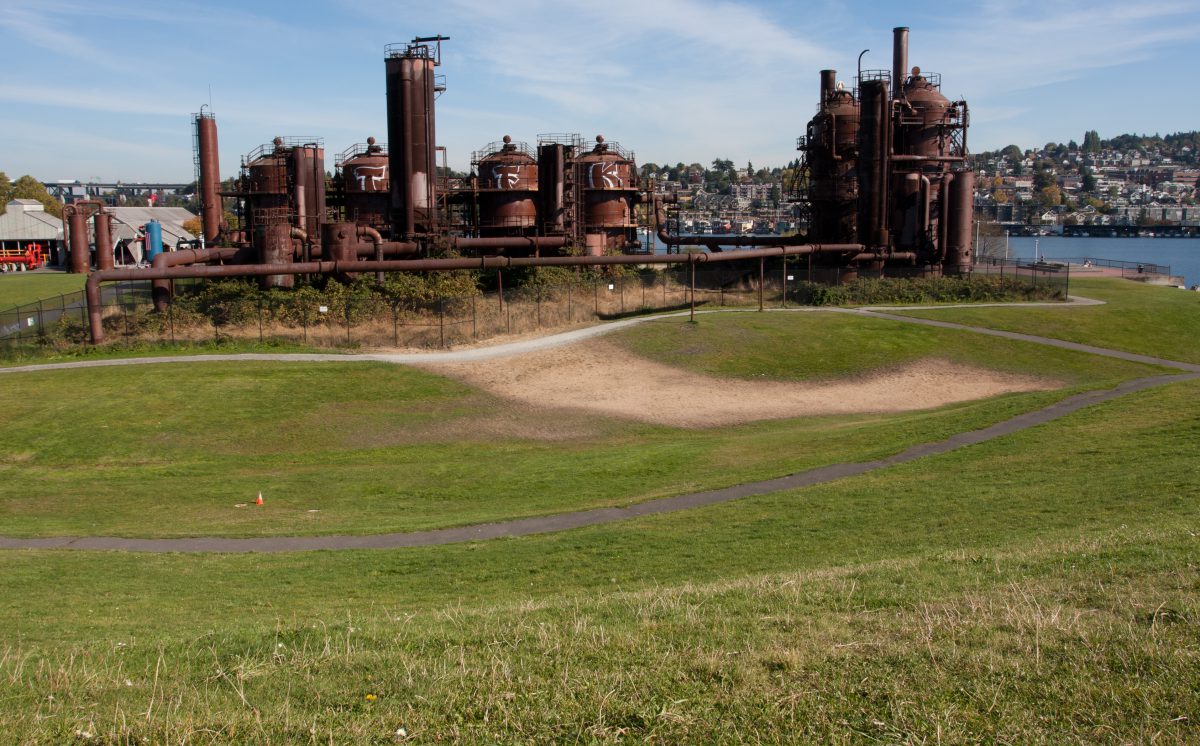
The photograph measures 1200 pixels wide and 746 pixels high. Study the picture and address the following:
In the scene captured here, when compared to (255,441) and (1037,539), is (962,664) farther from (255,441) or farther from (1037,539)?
(255,441)

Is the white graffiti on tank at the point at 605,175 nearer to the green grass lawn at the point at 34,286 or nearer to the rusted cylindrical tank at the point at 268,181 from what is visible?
the rusted cylindrical tank at the point at 268,181

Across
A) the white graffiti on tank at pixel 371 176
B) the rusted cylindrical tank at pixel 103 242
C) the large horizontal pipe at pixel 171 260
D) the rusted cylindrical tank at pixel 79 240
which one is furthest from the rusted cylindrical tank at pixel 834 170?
the rusted cylindrical tank at pixel 79 240

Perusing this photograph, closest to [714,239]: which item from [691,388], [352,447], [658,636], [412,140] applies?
[412,140]

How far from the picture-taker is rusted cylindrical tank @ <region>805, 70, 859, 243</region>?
69938 mm

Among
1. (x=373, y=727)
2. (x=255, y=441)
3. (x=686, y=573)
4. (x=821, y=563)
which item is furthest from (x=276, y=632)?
(x=255, y=441)

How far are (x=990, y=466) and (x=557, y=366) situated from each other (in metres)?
22.4

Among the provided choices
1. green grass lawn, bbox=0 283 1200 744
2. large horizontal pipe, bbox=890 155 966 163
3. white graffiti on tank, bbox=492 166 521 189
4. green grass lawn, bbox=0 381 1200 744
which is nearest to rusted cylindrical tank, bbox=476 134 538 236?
white graffiti on tank, bbox=492 166 521 189

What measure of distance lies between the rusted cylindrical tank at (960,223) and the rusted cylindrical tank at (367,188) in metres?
36.6

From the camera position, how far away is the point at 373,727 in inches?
328

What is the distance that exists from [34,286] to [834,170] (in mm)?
62024

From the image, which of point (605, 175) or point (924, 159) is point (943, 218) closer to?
point (924, 159)

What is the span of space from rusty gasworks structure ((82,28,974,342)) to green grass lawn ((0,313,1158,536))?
21809 millimetres

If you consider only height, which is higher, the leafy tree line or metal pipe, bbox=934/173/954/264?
the leafy tree line

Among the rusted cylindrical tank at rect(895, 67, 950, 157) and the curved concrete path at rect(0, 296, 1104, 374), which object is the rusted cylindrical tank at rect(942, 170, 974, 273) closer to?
the rusted cylindrical tank at rect(895, 67, 950, 157)
